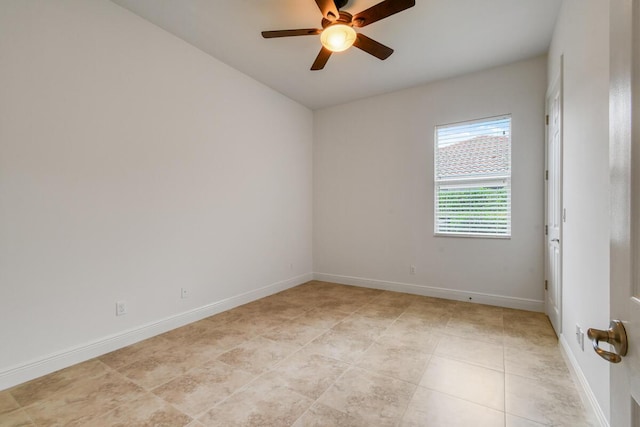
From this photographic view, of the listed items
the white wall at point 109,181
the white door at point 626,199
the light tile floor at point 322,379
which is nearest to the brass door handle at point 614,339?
the white door at point 626,199

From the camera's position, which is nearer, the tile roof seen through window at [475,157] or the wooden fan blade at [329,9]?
the wooden fan blade at [329,9]

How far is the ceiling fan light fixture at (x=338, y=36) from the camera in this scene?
2.33 metres

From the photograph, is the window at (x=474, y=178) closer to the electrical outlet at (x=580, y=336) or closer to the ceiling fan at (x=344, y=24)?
the electrical outlet at (x=580, y=336)

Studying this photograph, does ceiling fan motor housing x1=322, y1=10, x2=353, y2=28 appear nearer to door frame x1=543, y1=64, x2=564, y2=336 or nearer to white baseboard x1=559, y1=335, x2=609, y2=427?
door frame x1=543, y1=64, x2=564, y2=336

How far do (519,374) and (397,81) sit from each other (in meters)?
3.53

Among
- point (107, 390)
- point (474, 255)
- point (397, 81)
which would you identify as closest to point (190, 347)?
point (107, 390)

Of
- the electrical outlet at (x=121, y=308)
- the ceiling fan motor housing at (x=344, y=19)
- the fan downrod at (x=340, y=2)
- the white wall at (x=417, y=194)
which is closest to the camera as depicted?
the ceiling fan motor housing at (x=344, y=19)

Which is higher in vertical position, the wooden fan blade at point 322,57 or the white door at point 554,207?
the wooden fan blade at point 322,57

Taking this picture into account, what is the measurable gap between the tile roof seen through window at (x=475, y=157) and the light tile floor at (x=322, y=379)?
1.79 meters

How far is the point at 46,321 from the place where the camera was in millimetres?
2184

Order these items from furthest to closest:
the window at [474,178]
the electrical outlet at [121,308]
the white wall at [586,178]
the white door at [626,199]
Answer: the window at [474,178]
the electrical outlet at [121,308]
the white wall at [586,178]
the white door at [626,199]

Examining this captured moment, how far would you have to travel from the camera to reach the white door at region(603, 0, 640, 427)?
0.62 m

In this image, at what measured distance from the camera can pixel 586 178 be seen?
6.11ft

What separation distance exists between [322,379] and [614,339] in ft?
5.95
